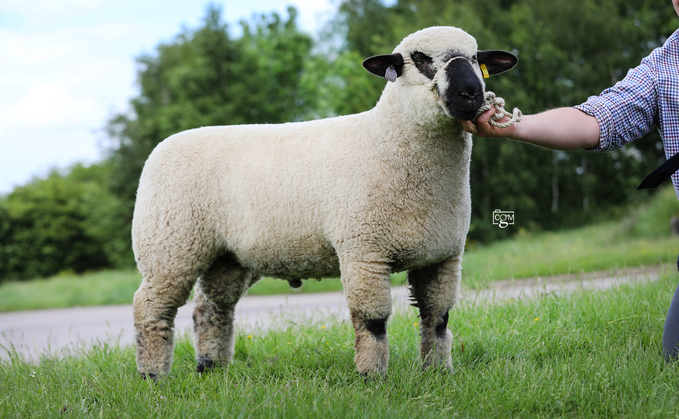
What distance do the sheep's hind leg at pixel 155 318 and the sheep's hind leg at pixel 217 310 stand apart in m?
0.29

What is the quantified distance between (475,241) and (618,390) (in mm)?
17205

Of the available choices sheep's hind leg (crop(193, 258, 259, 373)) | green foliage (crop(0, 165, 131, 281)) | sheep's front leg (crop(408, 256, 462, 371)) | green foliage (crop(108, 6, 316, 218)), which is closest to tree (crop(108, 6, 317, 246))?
green foliage (crop(108, 6, 316, 218))

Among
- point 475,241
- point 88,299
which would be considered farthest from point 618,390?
point 475,241

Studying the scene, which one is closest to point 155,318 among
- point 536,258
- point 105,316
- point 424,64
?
point 424,64

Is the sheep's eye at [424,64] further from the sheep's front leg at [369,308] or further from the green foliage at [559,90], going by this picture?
the green foliage at [559,90]

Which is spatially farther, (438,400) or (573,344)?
(573,344)

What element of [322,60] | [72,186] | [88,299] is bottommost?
[88,299]

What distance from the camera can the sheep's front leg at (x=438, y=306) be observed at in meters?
3.19

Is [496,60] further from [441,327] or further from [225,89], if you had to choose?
[225,89]

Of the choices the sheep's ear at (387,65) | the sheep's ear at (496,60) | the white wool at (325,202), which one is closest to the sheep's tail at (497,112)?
the white wool at (325,202)

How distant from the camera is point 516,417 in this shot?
7.95 feet

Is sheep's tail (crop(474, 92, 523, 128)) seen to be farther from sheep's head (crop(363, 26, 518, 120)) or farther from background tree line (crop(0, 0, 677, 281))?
background tree line (crop(0, 0, 677, 281))

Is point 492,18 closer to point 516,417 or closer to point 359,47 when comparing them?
point 359,47

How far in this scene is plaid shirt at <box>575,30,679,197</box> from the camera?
271cm
